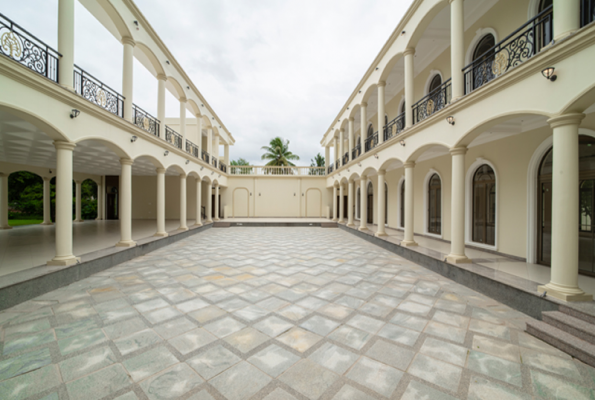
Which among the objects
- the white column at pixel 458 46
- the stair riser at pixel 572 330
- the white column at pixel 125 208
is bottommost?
the stair riser at pixel 572 330

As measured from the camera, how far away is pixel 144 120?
9258 millimetres

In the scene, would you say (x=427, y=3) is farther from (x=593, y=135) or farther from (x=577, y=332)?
(x=577, y=332)

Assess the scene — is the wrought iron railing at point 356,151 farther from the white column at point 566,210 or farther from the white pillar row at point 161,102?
the white column at point 566,210

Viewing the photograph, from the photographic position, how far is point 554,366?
281 centimetres

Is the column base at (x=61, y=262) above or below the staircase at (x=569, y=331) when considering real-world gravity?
above


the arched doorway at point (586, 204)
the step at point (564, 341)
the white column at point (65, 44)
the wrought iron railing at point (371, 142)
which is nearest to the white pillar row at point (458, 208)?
the arched doorway at point (586, 204)

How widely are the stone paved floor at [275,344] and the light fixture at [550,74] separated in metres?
3.90

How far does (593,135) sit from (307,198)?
20.2 m

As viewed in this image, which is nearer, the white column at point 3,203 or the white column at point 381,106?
the white column at point 381,106

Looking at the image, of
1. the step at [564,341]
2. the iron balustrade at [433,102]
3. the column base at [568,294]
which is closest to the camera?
the step at [564,341]

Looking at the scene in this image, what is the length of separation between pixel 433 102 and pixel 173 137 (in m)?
11.0

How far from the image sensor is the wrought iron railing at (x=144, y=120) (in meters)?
8.81

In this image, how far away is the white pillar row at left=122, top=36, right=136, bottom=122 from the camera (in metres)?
7.97

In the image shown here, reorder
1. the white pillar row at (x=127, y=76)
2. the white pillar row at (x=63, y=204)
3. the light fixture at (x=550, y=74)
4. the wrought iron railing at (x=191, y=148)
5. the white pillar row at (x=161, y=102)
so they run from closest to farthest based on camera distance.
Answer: the light fixture at (x=550, y=74), the white pillar row at (x=63, y=204), the white pillar row at (x=127, y=76), the white pillar row at (x=161, y=102), the wrought iron railing at (x=191, y=148)
